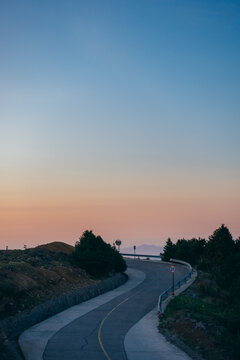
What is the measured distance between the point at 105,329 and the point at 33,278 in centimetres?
945

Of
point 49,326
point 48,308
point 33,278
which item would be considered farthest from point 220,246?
point 49,326

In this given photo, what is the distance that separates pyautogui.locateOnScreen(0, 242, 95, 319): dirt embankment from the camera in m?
26.4

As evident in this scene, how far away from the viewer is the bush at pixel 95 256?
42.5m

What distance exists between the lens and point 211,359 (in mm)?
20328

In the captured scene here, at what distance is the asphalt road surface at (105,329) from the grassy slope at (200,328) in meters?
2.64

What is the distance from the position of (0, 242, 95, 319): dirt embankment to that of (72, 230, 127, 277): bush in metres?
1.29

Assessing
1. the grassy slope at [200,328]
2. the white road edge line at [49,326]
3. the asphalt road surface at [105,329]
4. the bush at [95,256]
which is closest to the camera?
the asphalt road surface at [105,329]

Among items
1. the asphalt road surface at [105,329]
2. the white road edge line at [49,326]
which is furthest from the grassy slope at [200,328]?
the white road edge line at [49,326]

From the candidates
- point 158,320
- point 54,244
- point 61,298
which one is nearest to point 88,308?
point 61,298

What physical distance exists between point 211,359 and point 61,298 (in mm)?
14556

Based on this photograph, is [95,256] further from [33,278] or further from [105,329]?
[105,329]

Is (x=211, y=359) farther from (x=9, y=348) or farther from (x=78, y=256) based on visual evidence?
(x=78, y=256)

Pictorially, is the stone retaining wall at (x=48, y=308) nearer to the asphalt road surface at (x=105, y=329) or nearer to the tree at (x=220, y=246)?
the asphalt road surface at (x=105, y=329)

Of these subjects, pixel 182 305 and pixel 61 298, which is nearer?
pixel 182 305
